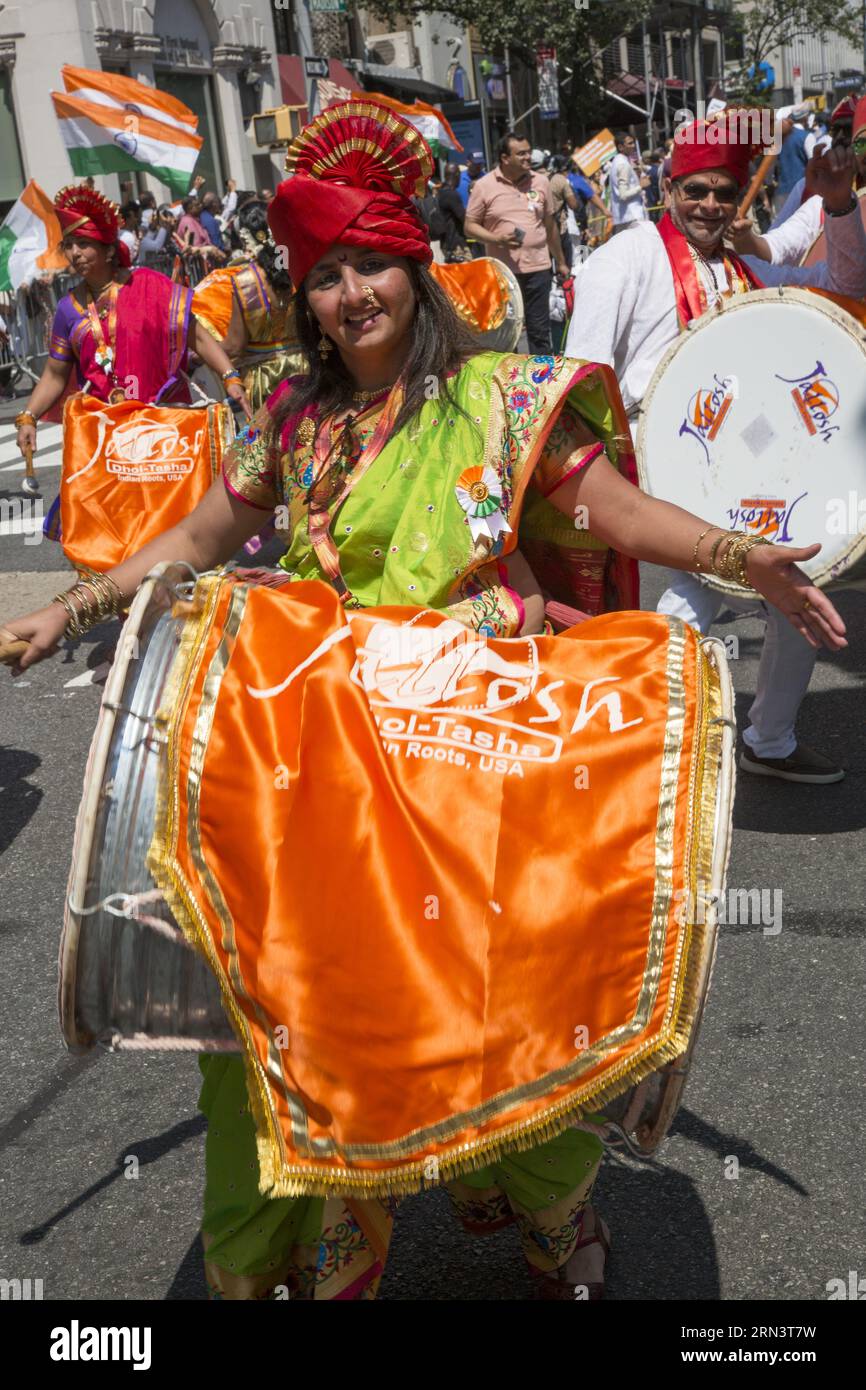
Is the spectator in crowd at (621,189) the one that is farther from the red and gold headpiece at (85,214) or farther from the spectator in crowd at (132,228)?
the red and gold headpiece at (85,214)

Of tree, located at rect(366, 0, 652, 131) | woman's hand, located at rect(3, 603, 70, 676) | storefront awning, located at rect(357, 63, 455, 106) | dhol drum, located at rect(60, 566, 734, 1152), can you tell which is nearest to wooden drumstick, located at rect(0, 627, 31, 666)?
woman's hand, located at rect(3, 603, 70, 676)

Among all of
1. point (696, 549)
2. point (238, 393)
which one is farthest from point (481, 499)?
point (238, 393)

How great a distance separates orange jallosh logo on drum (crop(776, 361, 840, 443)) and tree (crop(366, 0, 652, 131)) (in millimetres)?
39440

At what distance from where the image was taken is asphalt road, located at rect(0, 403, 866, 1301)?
272 cm

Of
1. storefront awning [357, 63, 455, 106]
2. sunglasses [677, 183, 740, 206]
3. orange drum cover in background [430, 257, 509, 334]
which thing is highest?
storefront awning [357, 63, 455, 106]

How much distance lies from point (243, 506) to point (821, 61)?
99.3 m

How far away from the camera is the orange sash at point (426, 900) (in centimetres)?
190

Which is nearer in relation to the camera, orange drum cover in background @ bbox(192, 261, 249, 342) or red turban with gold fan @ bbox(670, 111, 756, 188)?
red turban with gold fan @ bbox(670, 111, 756, 188)

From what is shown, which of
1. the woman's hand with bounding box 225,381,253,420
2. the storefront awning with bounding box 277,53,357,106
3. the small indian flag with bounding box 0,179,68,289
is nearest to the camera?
the woman's hand with bounding box 225,381,253,420

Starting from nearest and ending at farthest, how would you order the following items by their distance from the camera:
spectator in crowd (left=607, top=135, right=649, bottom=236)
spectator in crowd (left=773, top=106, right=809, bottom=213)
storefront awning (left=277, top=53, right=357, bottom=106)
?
spectator in crowd (left=773, top=106, right=809, bottom=213), spectator in crowd (left=607, top=135, right=649, bottom=236), storefront awning (left=277, top=53, right=357, bottom=106)

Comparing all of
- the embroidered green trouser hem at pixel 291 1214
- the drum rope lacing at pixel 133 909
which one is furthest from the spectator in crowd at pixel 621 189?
the drum rope lacing at pixel 133 909

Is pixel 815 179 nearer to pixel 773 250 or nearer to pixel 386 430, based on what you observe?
pixel 773 250

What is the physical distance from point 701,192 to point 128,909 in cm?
334

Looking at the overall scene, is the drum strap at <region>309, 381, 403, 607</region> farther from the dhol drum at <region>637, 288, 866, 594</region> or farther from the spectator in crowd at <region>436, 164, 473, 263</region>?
the spectator in crowd at <region>436, 164, 473, 263</region>
